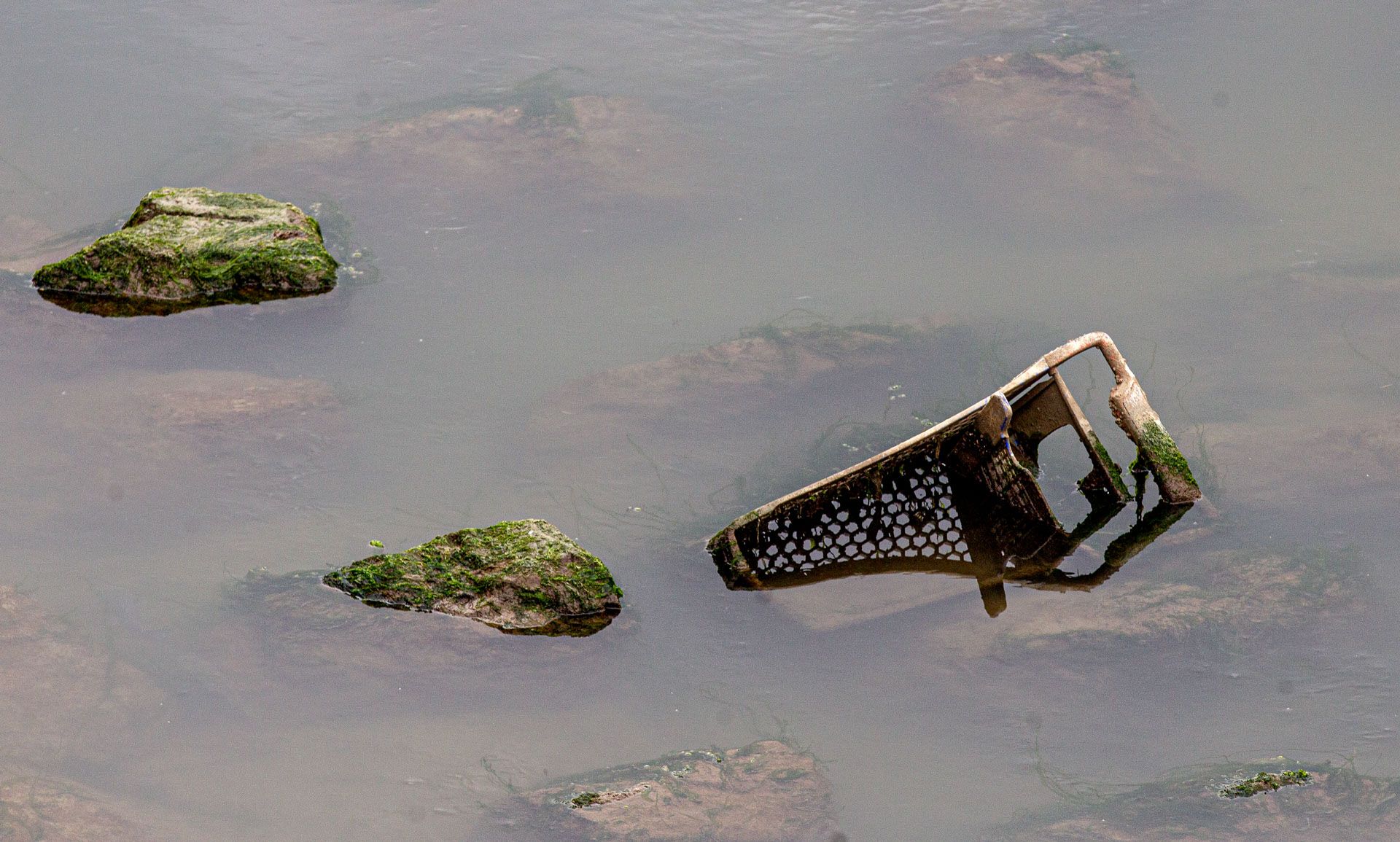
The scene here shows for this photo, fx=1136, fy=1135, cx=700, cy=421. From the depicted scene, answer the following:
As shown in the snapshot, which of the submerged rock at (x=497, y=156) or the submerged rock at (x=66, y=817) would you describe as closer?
the submerged rock at (x=66, y=817)

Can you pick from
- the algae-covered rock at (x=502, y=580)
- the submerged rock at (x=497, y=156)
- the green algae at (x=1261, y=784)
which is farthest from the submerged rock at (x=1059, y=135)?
the algae-covered rock at (x=502, y=580)

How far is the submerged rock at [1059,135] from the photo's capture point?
11.1 metres

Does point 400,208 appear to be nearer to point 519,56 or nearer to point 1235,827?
point 519,56

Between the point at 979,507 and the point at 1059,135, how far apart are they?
585 cm

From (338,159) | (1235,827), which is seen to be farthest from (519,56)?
(1235,827)

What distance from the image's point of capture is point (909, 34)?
13078 mm

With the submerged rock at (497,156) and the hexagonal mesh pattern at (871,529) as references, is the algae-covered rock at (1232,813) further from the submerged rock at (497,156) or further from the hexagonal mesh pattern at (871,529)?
the submerged rock at (497,156)

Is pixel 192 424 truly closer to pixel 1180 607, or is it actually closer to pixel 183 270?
pixel 183 270

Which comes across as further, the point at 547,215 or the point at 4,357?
the point at 547,215

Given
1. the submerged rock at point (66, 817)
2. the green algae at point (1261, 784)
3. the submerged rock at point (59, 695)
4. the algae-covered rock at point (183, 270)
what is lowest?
the green algae at point (1261, 784)

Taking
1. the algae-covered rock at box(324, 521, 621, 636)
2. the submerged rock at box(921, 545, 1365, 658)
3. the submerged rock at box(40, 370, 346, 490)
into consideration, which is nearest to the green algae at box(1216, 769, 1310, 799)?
the submerged rock at box(921, 545, 1365, 658)

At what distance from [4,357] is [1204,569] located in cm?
895

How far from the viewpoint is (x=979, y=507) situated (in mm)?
7504

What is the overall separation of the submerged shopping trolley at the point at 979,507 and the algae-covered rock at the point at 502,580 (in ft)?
2.89
